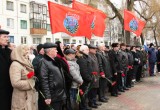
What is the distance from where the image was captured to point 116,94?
9609mm

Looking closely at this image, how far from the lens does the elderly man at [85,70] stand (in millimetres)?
7152

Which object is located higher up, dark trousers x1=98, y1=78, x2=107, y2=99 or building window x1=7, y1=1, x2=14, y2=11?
building window x1=7, y1=1, x2=14, y2=11

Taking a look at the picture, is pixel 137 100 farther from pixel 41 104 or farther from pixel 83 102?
pixel 41 104

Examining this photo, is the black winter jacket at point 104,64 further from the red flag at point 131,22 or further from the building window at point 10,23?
the building window at point 10,23

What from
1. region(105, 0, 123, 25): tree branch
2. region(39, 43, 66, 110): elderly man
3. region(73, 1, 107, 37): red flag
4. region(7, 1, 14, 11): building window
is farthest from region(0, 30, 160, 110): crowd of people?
region(7, 1, 14, 11): building window

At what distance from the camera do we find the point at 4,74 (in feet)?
15.3

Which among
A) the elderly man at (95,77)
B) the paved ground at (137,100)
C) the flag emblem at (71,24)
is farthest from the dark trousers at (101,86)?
the flag emblem at (71,24)

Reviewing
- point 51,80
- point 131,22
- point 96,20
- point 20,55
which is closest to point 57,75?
point 51,80

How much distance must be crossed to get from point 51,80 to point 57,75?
0.14 metres

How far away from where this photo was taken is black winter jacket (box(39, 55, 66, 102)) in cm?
504

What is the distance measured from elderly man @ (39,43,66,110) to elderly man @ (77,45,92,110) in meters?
1.89

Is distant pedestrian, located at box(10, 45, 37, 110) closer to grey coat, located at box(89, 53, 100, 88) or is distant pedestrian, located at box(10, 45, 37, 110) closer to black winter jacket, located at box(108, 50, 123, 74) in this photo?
grey coat, located at box(89, 53, 100, 88)

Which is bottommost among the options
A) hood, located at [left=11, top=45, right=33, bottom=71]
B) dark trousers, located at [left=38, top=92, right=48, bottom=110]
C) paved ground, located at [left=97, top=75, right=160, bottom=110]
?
paved ground, located at [left=97, top=75, right=160, bottom=110]

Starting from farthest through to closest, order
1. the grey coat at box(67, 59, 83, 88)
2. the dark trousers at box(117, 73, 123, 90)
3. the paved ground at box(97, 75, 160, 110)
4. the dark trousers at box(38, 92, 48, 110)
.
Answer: the dark trousers at box(117, 73, 123, 90), the paved ground at box(97, 75, 160, 110), the grey coat at box(67, 59, 83, 88), the dark trousers at box(38, 92, 48, 110)
